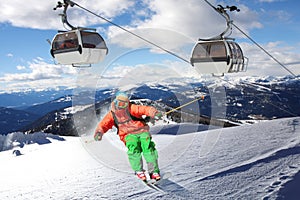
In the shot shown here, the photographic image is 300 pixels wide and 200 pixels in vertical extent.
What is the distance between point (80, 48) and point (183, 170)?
16.2 ft

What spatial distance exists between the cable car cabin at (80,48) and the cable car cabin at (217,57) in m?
3.94

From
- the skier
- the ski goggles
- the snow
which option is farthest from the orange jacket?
the snow

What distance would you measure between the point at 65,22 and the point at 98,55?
141 centimetres

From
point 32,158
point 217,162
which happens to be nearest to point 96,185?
point 217,162

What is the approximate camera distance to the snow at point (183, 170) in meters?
7.27

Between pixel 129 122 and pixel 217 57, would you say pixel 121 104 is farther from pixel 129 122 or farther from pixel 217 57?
pixel 217 57

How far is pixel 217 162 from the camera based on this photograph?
30.7ft

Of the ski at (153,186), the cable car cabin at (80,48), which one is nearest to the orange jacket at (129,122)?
the ski at (153,186)

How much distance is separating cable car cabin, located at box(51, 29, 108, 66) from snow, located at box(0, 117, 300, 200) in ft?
8.70

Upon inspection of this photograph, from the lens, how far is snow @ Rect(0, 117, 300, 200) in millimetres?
7270

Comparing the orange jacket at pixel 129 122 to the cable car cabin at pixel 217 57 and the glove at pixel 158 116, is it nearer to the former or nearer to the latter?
the glove at pixel 158 116

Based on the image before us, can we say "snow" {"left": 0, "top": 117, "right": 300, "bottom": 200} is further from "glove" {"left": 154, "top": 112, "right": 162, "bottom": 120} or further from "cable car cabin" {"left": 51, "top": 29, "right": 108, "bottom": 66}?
"cable car cabin" {"left": 51, "top": 29, "right": 108, "bottom": 66}

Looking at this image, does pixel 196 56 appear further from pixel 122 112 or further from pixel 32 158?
pixel 32 158

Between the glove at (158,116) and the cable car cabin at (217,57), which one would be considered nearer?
the glove at (158,116)
